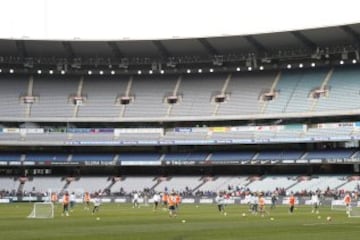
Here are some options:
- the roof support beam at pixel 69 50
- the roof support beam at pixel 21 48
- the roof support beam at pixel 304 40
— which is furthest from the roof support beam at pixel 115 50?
the roof support beam at pixel 304 40

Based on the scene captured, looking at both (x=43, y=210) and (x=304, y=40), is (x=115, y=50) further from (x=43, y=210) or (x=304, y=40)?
(x=43, y=210)

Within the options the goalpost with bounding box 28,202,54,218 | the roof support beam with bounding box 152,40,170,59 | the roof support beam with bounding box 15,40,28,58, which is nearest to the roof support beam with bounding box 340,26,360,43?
the roof support beam with bounding box 152,40,170,59

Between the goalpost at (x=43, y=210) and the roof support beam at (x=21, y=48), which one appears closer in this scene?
the goalpost at (x=43, y=210)

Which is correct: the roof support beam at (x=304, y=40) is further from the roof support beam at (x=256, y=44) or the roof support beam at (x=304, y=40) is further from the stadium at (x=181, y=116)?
the roof support beam at (x=256, y=44)

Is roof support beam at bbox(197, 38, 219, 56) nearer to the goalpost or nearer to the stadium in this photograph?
the stadium

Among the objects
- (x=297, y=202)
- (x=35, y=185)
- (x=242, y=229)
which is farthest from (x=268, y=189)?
(x=242, y=229)

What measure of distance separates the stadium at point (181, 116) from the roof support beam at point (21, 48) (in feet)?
0.59

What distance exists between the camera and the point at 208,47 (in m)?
73.8

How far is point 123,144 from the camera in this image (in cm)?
7638

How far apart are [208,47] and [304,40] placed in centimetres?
1085

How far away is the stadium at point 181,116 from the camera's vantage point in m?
70.2

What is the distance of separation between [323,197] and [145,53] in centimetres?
2814

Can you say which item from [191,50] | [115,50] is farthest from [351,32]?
[115,50]

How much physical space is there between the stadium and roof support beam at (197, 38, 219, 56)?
12 cm
